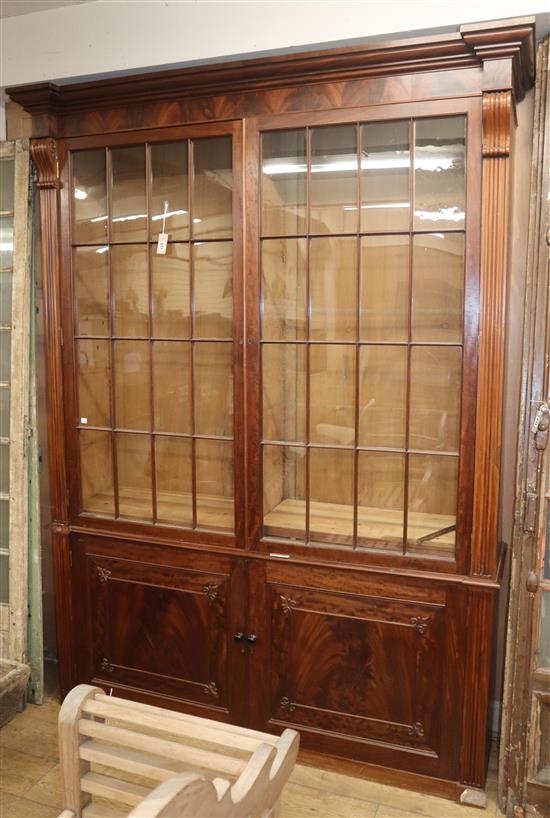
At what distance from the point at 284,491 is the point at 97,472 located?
0.79 m

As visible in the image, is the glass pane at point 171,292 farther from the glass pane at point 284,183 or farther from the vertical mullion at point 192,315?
the glass pane at point 284,183

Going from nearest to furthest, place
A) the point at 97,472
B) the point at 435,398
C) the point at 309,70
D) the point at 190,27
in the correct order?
the point at 309,70, the point at 435,398, the point at 190,27, the point at 97,472

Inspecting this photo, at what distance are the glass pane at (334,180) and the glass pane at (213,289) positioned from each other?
36 centimetres

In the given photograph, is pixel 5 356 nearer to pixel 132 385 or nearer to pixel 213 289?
pixel 132 385

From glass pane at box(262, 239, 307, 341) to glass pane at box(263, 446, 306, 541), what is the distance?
426 millimetres

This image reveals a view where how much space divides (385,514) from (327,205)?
1112mm

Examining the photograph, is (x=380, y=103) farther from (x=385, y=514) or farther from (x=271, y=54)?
(x=385, y=514)

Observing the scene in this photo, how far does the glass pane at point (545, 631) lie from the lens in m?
2.17

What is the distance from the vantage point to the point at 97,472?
2721 mm

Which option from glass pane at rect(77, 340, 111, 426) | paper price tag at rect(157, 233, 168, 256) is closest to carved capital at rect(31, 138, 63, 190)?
paper price tag at rect(157, 233, 168, 256)

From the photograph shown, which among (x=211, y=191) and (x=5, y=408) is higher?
(x=211, y=191)

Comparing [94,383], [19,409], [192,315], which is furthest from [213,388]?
[19,409]

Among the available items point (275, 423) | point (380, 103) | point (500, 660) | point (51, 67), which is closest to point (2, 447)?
point (275, 423)

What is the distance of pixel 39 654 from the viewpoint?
2818 millimetres
